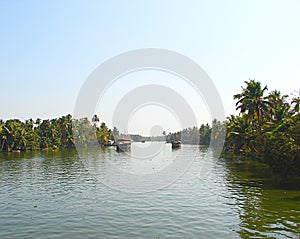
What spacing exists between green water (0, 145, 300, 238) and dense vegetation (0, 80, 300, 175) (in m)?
3.65

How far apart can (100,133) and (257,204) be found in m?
134

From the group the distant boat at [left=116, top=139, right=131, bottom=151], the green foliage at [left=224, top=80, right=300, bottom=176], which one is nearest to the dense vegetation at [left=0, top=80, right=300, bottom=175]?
the green foliage at [left=224, top=80, right=300, bottom=176]

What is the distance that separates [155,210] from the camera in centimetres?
2173

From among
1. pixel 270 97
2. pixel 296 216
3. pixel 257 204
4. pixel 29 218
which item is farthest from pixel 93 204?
pixel 270 97

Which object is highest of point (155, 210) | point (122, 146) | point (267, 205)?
point (122, 146)

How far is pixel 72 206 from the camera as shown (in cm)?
2298

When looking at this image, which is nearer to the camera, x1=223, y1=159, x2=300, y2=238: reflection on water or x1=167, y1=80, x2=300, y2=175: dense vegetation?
x1=223, y1=159, x2=300, y2=238: reflection on water

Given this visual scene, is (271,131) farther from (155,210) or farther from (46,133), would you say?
(46,133)

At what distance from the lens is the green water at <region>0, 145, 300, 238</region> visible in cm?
1709

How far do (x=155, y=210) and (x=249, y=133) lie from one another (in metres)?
39.2

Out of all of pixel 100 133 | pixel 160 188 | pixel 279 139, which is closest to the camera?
pixel 160 188

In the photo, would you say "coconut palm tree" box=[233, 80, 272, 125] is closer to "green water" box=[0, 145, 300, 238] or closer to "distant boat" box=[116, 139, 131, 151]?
"green water" box=[0, 145, 300, 238]

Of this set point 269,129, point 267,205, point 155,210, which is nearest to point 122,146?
point 269,129

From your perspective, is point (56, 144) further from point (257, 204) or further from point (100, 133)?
point (257, 204)
